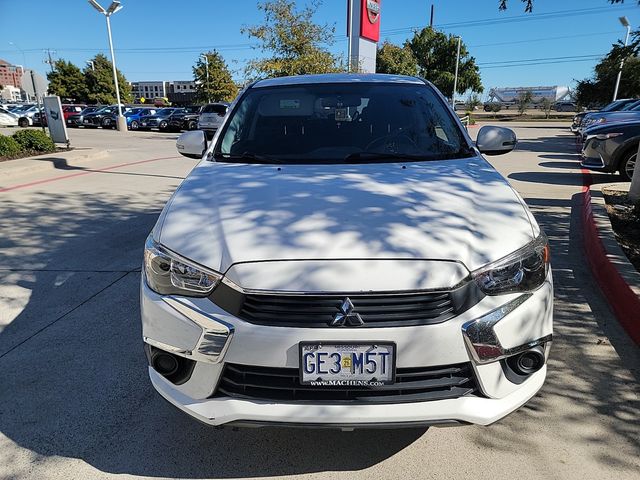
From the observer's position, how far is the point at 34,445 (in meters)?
2.33

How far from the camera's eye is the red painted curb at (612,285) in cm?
335

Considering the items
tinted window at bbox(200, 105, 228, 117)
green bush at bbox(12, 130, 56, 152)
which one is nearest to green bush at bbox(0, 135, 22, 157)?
green bush at bbox(12, 130, 56, 152)

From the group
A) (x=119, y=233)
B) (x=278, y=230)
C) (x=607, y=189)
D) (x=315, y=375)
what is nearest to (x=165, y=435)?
(x=315, y=375)

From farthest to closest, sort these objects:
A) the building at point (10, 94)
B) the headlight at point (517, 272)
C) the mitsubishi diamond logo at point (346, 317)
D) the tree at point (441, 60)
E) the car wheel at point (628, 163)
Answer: the building at point (10, 94)
the tree at point (441, 60)
the car wheel at point (628, 163)
the headlight at point (517, 272)
the mitsubishi diamond logo at point (346, 317)

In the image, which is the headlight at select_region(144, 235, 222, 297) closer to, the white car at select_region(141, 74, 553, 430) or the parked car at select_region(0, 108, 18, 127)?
the white car at select_region(141, 74, 553, 430)

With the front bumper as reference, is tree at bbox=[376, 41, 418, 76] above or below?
above

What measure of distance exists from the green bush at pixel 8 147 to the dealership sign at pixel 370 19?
55.8 feet

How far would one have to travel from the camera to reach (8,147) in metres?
11.8

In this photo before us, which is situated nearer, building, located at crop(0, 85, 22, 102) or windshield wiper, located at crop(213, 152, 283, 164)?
windshield wiper, located at crop(213, 152, 283, 164)

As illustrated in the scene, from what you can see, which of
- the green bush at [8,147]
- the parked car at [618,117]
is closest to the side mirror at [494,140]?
the parked car at [618,117]

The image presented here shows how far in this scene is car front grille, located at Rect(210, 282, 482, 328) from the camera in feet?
5.99

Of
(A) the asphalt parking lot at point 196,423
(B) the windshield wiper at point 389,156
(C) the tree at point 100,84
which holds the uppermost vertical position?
(C) the tree at point 100,84

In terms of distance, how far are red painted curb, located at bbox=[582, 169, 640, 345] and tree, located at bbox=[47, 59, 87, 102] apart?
71069 millimetres

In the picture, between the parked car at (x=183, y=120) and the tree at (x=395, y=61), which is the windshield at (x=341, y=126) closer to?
the parked car at (x=183, y=120)
